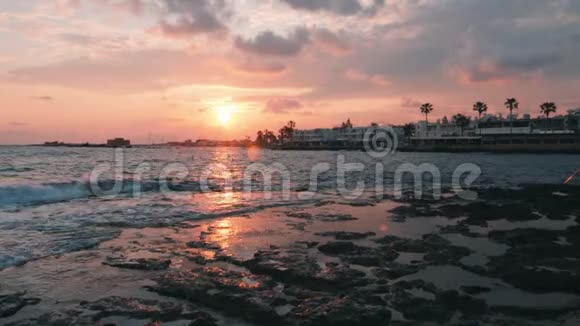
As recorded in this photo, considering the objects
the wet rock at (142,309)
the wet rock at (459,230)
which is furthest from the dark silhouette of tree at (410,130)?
the wet rock at (142,309)

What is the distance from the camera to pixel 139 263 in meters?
10.6

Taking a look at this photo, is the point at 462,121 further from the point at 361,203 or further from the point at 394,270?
the point at 394,270

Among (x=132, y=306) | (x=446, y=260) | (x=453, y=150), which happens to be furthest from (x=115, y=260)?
(x=453, y=150)

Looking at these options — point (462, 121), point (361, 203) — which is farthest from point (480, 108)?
point (361, 203)

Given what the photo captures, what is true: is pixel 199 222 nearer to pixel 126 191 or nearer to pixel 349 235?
pixel 349 235

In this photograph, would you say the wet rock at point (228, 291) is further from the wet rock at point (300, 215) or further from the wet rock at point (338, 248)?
the wet rock at point (300, 215)

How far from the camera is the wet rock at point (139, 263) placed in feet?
33.7

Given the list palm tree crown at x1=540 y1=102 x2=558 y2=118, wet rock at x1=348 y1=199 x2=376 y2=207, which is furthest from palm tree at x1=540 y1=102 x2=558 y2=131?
wet rock at x1=348 y1=199 x2=376 y2=207

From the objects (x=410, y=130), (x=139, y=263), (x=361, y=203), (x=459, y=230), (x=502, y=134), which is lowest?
(x=361, y=203)

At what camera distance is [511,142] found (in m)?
122

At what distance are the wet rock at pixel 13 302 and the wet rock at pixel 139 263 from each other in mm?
2459

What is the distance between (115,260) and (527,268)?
10273 millimetres

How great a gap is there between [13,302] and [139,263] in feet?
10.2

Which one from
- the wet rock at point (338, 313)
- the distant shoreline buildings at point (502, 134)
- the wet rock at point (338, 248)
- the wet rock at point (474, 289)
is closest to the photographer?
the wet rock at point (338, 313)
